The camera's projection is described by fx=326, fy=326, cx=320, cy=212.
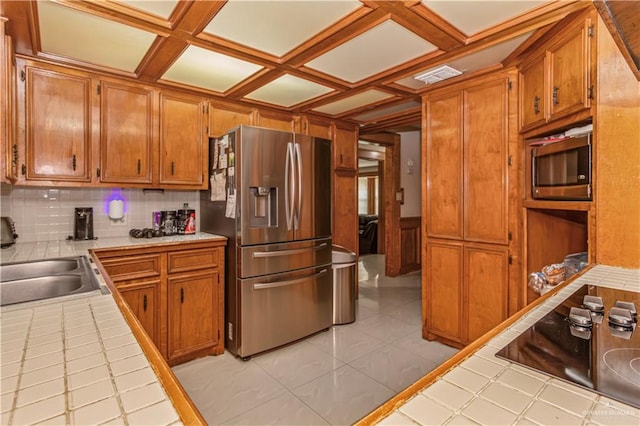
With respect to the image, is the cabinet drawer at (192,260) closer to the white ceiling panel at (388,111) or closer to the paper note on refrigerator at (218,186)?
the paper note on refrigerator at (218,186)

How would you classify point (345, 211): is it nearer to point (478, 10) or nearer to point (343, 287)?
point (343, 287)

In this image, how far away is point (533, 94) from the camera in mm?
2143

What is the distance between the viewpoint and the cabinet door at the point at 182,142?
2756mm

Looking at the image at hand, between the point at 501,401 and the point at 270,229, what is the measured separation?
2255mm

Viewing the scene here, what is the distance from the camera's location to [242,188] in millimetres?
2525

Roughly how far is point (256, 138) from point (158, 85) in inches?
37.6

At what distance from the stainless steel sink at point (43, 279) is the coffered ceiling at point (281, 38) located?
50.5 inches

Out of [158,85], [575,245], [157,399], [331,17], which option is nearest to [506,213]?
[575,245]

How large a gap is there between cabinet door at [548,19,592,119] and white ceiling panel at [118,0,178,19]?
2045 mm

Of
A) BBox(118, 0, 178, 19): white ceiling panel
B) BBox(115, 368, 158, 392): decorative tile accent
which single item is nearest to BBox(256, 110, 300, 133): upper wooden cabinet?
BBox(118, 0, 178, 19): white ceiling panel

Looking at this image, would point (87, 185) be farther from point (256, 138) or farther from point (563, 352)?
point (563, 352)

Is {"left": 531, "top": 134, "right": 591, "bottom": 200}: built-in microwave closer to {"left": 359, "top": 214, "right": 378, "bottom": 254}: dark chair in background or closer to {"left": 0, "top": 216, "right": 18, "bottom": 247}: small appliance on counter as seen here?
{"left": 0, "top": 216, "right": 18, "bottom": 247}: small appliance on counter

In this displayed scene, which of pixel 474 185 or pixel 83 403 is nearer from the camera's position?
pixel 83 403

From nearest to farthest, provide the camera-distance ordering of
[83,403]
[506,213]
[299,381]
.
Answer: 1. [83,403]
2. [299,381]
3. [506,213]
